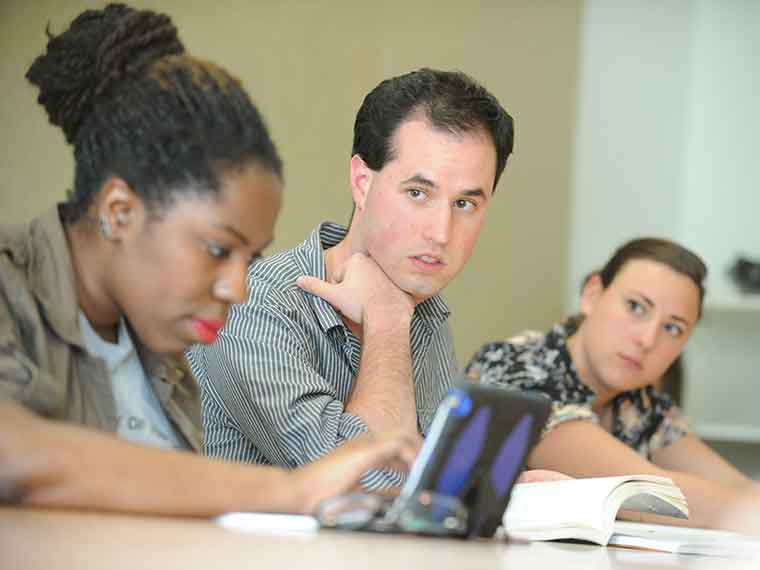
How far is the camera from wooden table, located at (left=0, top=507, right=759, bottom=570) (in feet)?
2.91

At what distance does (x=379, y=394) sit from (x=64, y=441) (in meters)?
0.76

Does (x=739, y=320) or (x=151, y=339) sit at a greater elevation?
(x=151, y=339)

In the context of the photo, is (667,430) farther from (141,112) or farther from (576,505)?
(141,112)

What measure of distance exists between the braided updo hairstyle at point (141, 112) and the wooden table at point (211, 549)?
14.0 inches

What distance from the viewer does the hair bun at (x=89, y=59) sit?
129 centimetres

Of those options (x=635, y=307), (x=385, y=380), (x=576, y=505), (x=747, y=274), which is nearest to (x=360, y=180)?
(x=385, y=380)

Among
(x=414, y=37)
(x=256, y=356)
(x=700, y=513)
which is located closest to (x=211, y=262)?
(x=256, y=356)

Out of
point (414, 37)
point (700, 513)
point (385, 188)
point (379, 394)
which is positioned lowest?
point (700, 513)

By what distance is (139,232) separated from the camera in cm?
125

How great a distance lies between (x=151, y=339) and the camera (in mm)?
1312

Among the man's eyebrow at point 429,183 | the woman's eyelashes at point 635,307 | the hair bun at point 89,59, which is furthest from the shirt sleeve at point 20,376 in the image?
the woman's eyelashes at point 635,307

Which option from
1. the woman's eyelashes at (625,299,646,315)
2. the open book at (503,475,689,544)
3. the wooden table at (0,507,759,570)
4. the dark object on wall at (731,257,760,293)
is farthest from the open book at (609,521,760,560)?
the dark object on wall at (731,257,760,293)

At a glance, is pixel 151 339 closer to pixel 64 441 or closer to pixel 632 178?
pixel 64 441

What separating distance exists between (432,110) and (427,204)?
0.54 feet
